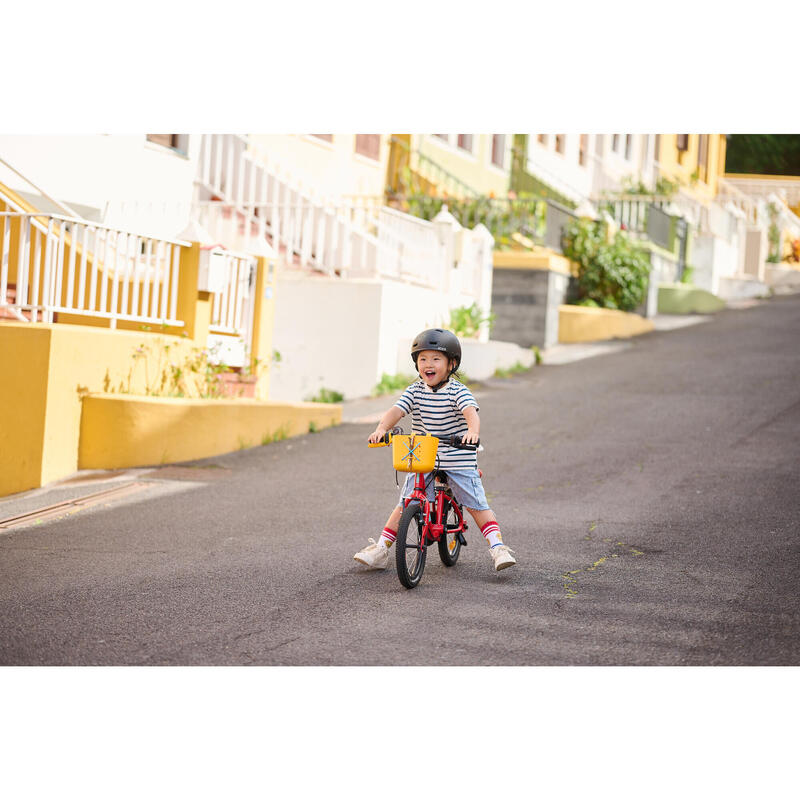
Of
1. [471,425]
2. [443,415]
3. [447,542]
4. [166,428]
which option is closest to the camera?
[471,425]

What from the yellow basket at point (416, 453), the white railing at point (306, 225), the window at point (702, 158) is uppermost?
the window at point (702, 158)

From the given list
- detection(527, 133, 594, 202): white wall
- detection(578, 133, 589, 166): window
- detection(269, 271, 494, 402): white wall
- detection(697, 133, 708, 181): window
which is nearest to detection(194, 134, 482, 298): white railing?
detection(269, 271, 494, 402): white wall

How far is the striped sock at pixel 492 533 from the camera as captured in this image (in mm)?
5734

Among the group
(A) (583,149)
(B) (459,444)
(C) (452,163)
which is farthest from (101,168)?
(A) (583,149)

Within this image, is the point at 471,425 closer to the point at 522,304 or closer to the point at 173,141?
the point at 173,141

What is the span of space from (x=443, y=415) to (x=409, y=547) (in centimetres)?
66

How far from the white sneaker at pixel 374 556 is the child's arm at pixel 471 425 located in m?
0.72

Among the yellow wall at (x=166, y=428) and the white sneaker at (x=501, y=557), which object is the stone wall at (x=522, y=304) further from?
the white sneaker at (x=501, y=557)

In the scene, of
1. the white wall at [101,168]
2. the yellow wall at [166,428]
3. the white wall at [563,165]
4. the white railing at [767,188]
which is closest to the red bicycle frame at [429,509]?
the yellow wall at [166,428]

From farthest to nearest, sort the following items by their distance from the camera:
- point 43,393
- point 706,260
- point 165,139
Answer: point 706,260 < point 165,139 < point 43,393

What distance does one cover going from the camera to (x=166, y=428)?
29.2 ft

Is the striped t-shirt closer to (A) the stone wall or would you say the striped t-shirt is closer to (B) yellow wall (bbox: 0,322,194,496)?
(B) yellow wall (bbox: 0,322,194,496)
